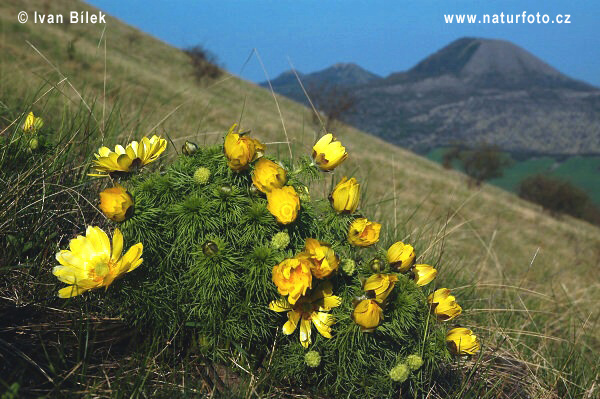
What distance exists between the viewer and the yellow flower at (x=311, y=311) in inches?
66.9

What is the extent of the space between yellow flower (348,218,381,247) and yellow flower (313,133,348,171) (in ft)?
0.90

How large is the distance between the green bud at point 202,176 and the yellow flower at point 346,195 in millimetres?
488

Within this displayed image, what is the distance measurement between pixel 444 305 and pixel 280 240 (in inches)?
27.2

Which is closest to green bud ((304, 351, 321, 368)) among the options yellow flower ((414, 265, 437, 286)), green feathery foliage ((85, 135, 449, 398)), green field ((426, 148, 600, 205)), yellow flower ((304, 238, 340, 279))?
green feathery foliage ((85, 135, 449, 398))

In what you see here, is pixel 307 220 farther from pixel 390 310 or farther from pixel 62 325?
pixel 62 325

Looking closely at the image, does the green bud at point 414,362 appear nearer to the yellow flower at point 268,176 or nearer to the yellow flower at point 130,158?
the yellow flower at point 268,176

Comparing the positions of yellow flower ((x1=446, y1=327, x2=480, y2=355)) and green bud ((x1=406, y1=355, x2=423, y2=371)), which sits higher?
yellow flower ((x1=446, y1=327, x2=480, y2=355))

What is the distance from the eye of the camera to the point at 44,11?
27.4 m

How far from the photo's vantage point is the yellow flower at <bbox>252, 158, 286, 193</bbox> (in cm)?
172

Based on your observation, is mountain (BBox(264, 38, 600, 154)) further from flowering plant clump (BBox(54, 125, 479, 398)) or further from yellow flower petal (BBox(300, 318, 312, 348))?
yellow flower petal (BBox(300, 318, 312, 348))

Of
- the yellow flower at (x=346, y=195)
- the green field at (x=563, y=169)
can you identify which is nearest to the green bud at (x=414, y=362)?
the yellow flower at (x=346, y=195)

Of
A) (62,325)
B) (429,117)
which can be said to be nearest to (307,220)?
(62,325)

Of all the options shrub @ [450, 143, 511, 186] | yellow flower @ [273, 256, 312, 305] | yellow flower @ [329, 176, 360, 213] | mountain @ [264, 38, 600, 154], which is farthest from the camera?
mountain @ [264, 38, 600, 154]

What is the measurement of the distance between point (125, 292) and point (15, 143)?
1.20 metres
